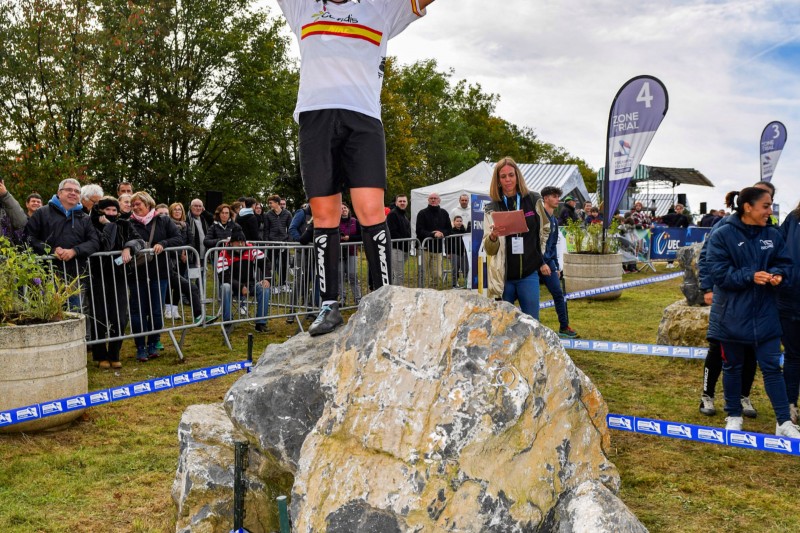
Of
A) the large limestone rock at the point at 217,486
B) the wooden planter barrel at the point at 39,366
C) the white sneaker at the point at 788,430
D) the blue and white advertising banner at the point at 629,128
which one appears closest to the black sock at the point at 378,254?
the large limestone rock at the point at 217,486

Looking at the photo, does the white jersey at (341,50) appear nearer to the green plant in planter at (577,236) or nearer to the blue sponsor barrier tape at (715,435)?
the blue sponsor barrier tape at (715,435)

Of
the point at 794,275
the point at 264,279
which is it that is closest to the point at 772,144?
the point at 264,279

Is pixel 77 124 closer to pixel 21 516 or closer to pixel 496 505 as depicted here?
pixel 21 516

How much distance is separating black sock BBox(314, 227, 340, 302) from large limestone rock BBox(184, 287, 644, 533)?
0.86 m

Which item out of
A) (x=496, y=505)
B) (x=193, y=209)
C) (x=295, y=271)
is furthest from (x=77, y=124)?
(x=496, y=505)

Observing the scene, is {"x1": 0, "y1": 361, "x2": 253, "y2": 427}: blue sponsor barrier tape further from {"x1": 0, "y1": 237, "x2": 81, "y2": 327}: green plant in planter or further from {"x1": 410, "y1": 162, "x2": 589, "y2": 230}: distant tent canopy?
{"x1": 410, "y1": 162, "x2": 589, "y2": 230}: distant tent canopy

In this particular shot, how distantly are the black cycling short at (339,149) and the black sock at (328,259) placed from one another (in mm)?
245

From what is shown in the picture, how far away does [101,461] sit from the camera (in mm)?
4805

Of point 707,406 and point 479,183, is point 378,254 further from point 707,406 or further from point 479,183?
point 479,183

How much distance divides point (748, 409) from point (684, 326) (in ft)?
6.39

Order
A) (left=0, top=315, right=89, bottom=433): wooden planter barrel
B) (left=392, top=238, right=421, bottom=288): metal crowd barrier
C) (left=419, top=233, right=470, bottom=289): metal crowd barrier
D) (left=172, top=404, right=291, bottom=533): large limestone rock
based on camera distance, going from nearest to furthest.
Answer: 1. (left=172, top=404, right=291, bottom=533): large limestone rock
2. (left=0, top=315, right=89, bottom=433): wooden planter barrel
3. (left=392, top=238, right=421, bottom=288): metal crowd barrier
4. (left=419, top=233, right=470, bottom=289): metal crowd barrier

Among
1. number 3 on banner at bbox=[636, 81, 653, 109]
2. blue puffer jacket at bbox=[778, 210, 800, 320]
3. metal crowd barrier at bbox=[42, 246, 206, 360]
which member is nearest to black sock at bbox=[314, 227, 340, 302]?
blue puffer jacket at bbox=[778, 210, 800, 320]

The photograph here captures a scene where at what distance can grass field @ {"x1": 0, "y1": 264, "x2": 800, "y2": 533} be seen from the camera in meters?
3.92

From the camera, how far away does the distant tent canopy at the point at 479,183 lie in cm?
2373
